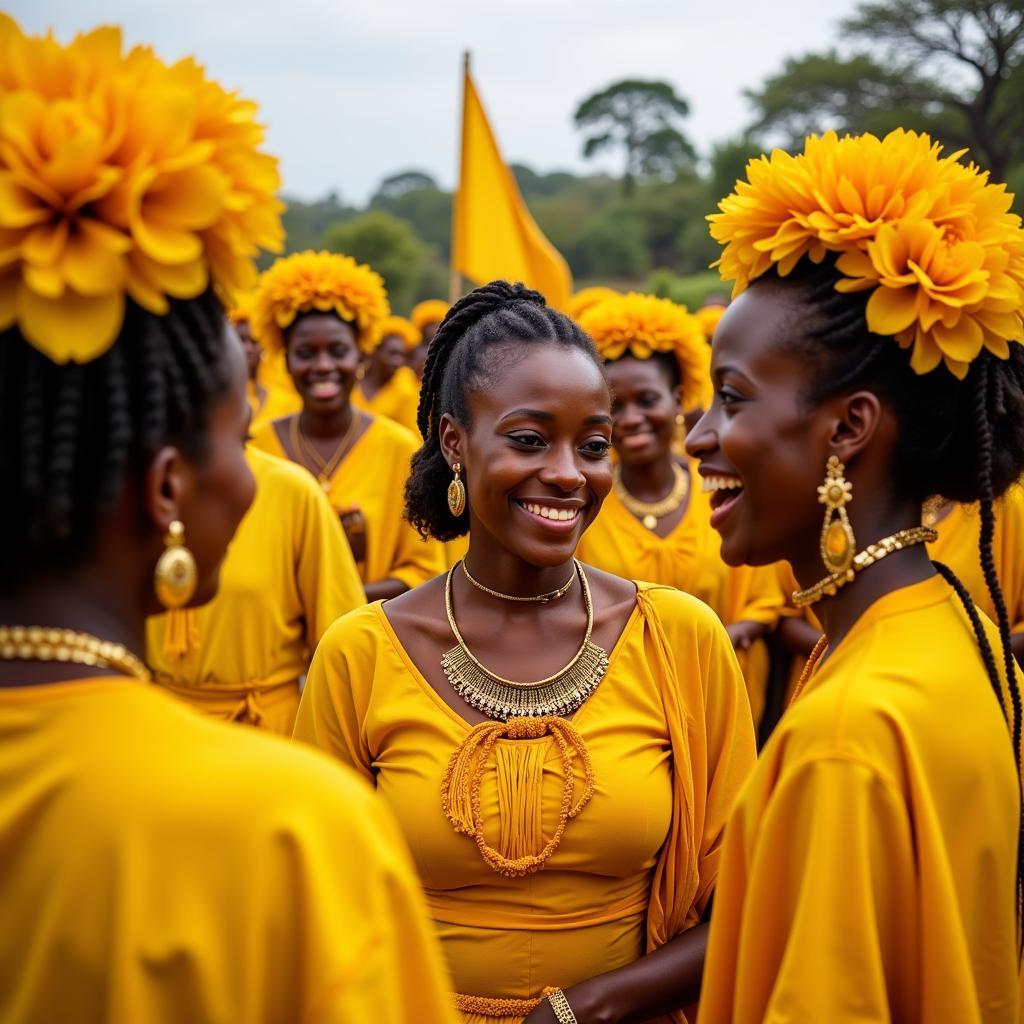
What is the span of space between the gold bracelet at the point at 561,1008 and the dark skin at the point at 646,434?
3342mm

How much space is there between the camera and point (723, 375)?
2.35 meters

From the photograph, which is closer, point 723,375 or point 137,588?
point 137,588

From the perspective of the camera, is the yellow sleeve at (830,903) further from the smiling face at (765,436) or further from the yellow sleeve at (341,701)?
the yellow sleeve at (341,701)

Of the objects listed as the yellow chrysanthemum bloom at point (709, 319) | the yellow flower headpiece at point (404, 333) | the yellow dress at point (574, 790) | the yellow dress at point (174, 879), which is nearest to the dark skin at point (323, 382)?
the yellow dress at point (574, 790)

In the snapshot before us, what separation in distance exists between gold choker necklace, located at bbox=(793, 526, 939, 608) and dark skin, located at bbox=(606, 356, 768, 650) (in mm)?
3569

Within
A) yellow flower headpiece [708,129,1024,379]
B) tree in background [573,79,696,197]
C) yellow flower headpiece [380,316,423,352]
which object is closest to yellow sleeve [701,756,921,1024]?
yellow flower headpiece [708,129,1024,379]

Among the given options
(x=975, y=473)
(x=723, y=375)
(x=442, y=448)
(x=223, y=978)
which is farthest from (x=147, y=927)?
(x=442, y=448)

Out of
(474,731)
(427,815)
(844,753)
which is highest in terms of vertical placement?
(844,753)

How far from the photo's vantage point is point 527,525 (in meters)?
3.04

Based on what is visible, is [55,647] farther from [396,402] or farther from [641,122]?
[641,122]

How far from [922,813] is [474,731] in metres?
1.20

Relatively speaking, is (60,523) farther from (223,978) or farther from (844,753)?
(844,753)

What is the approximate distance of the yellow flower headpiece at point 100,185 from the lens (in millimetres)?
1542

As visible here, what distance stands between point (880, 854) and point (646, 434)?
165 inches
